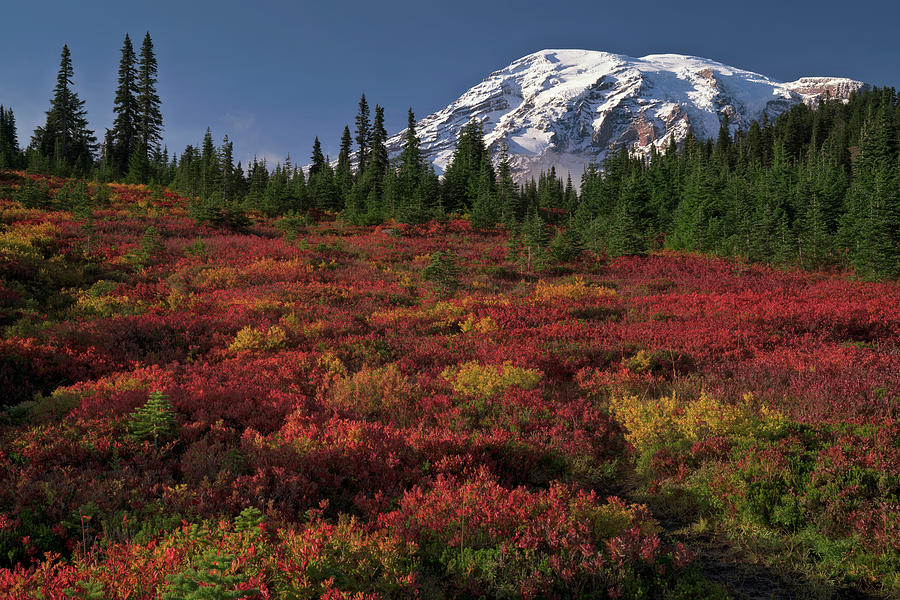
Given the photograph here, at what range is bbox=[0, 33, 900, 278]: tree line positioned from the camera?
100ft

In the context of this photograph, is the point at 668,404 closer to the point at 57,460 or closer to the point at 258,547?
the point at 258,547

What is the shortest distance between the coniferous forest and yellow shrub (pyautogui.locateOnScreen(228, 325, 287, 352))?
55 mm

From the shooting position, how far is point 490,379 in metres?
8.71

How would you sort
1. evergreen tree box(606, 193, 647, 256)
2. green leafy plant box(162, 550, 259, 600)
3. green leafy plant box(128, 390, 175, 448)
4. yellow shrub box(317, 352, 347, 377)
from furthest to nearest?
evergreen tree box(606, 193, 647, 256) < yellow shrub box(317, 352, 347, 377) < green leafy plant box(128, 390, 175, 448) < green leafy plant box(162, 550, 259, 600)

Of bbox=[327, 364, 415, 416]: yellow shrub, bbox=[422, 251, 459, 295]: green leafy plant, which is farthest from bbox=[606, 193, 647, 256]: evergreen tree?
bbox=[327, 364, 415, 416]: yellow shrub

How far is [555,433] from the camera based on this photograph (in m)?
7.04

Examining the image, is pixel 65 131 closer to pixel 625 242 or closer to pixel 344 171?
pixel 344 171

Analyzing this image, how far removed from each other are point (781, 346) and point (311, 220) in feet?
111

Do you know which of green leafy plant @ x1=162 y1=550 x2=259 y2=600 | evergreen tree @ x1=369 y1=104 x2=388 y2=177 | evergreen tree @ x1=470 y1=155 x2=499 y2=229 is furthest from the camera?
evergreen tree @ x1=369 y1=104 x2=388 y2=177

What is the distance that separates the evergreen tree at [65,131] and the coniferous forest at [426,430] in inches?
1667

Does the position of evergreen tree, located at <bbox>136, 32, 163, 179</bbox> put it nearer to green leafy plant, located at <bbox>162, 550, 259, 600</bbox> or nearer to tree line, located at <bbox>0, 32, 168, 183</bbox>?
tree line, located at <bbox>0, 32, 168, 183</bbox>

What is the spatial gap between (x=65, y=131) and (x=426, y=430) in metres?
66.0

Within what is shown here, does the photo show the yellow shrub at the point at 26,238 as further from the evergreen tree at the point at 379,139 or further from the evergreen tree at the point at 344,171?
the evergreen tree at the point at 379,139

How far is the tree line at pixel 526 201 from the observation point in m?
30.6
